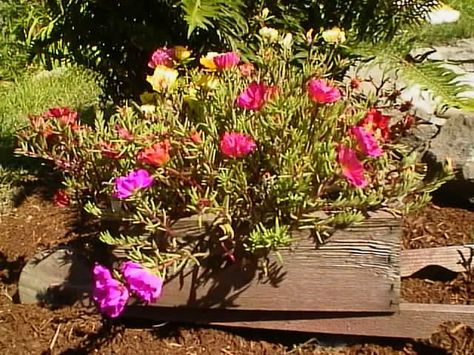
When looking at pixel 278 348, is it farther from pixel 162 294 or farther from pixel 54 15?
pixel 54 15

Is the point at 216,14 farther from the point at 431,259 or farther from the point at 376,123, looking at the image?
the point at 431,259

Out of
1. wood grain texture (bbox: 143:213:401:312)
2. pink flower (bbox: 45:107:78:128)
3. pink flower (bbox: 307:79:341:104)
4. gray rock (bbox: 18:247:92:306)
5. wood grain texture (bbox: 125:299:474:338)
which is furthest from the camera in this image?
gray rock (bbox: 18:247:92:306)

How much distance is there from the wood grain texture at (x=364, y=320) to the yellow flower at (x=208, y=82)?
68 cm

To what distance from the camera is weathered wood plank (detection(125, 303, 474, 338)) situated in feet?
8.47

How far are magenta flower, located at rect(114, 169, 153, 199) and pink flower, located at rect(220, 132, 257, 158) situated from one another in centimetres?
22

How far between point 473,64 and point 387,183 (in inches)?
96.8

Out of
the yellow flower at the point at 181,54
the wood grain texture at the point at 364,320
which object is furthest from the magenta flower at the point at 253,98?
the wood grain texture at the point at 364,320

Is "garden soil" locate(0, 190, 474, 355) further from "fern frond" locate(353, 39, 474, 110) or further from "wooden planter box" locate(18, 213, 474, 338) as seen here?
"fern frond" locate(353, 39, 474, 110)

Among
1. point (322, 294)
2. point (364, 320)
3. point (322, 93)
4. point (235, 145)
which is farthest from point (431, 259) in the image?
point (235, 145)

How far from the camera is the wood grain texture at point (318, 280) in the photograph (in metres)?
2.46

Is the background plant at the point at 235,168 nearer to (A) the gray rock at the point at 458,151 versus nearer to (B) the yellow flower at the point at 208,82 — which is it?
(B) the yellow flower at the point at 208,82

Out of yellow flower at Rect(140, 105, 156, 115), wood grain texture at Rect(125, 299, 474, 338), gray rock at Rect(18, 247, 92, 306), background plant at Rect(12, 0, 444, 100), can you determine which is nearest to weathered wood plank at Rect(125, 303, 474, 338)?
wood grain texture at Rect(125, 299, 474, 338)

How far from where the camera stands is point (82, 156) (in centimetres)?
Result: 265

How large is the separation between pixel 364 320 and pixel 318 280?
202 mm
